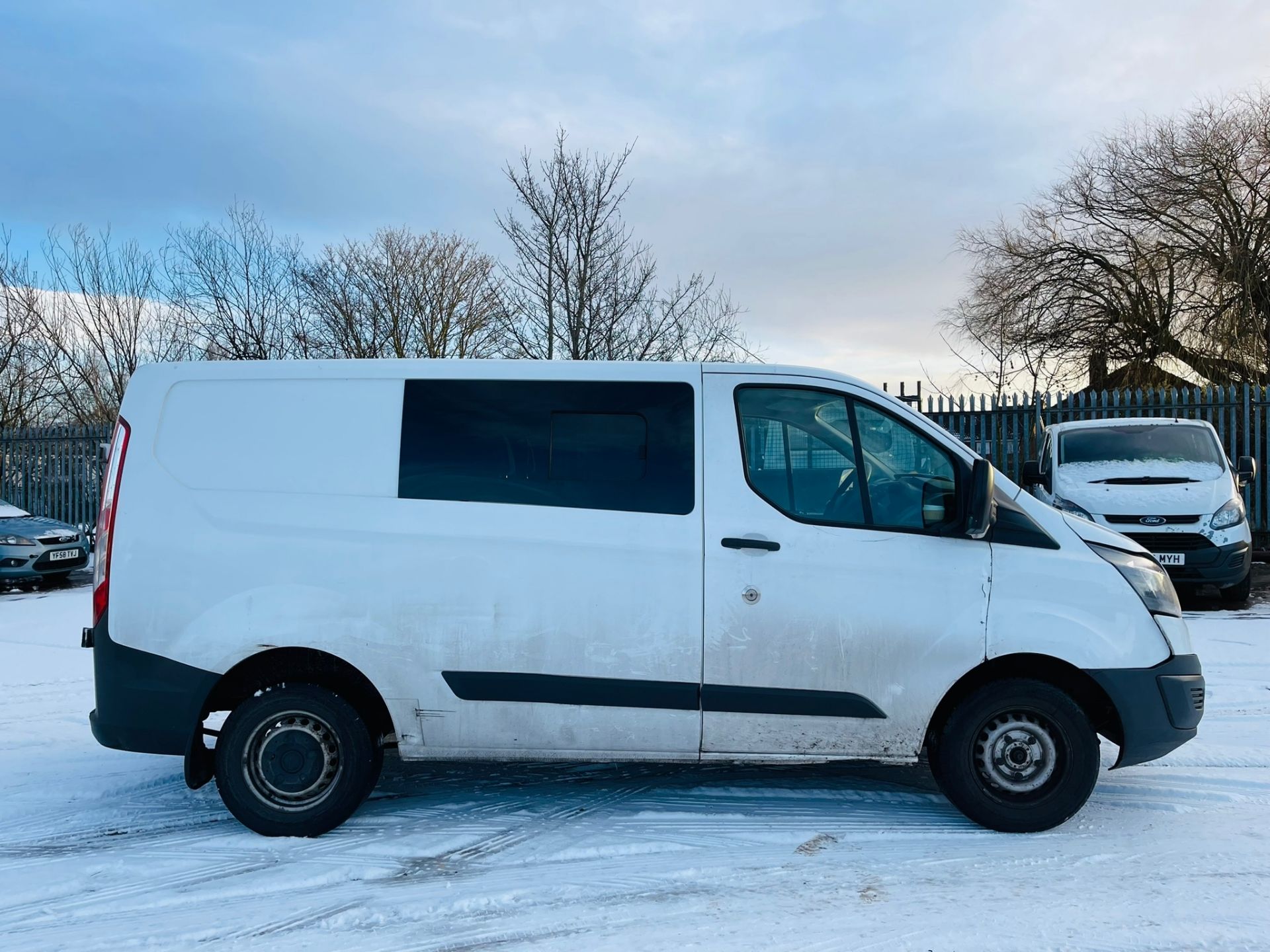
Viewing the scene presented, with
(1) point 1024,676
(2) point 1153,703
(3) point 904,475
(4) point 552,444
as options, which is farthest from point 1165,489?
(4) point 552,444

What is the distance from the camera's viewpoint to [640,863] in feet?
12.4

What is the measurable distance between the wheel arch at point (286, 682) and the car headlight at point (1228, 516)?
881 cm

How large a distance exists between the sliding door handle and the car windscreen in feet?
26.2

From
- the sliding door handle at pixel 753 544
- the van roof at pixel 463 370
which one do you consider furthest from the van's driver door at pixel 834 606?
the van roof at pixel 463 370

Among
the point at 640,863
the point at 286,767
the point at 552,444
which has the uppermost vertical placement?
the point at 552,444

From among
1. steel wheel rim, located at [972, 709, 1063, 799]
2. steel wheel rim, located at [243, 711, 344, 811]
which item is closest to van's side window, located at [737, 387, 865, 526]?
steel wheel rim, located at [972, 709, 1063, 799]

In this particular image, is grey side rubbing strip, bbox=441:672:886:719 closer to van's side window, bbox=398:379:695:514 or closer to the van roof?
van's side window, bbox=398:379:695:514

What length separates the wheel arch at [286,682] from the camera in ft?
13.4

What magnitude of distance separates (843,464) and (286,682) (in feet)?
8.29

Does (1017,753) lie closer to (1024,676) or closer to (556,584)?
(1024,676)

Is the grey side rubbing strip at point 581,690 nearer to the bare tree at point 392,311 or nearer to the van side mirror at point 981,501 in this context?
the van side mirror at point 981,501

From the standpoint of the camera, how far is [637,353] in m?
15.9

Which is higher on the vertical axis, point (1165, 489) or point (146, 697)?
point (1165, 489)

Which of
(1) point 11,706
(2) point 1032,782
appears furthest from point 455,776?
(1) point 11,706
